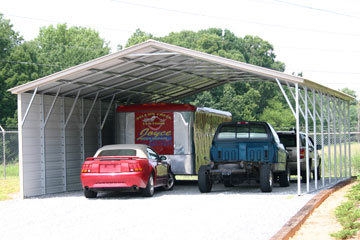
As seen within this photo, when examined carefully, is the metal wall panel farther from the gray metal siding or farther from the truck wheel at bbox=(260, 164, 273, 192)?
the truck wheel at bbox=(260, 164, 273, 192)

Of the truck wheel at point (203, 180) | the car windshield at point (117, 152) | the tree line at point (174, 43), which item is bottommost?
the truck wheel at point (203, 180)

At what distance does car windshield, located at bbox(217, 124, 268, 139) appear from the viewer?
60.8 ft

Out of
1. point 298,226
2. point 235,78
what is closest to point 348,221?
point 298,226

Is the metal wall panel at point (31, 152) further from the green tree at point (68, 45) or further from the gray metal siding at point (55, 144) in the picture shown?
the green tree at point (68, 45)

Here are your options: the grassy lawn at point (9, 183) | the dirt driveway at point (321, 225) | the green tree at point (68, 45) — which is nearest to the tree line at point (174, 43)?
the green tree at point (68, 45)

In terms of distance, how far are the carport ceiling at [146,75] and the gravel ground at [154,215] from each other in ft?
10.6

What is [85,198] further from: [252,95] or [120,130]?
[252,95]

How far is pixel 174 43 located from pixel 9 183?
50.6 m

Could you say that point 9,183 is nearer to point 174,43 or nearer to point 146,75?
point 146,75

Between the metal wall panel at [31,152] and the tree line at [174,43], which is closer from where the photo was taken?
the metal wall panel at [31,152]

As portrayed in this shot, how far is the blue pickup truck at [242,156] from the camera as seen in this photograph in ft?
57.5

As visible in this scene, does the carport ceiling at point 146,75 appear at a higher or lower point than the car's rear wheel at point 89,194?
higher

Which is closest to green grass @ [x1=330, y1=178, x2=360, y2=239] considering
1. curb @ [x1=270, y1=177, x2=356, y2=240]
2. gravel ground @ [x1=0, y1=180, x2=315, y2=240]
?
curb @ [x1=270, y1=177, x2=356, y2=240]

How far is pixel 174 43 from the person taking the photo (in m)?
73.6
